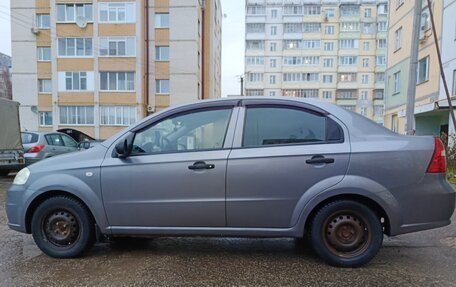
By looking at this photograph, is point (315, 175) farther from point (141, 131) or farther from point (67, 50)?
point (67, 50)

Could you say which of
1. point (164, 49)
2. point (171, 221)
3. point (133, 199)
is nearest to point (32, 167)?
point (133, 199)

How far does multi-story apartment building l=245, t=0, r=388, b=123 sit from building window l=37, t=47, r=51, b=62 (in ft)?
→ 116

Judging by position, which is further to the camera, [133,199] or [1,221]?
[1,221]

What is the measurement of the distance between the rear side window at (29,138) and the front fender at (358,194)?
9396mm

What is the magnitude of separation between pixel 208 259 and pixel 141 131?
160 cm

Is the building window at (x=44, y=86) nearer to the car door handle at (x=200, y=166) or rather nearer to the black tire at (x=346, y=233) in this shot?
the car door handle at (x=200, y=166)

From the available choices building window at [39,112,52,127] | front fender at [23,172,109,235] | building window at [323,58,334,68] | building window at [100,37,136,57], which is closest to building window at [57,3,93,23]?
building window at [100,37,136,57]

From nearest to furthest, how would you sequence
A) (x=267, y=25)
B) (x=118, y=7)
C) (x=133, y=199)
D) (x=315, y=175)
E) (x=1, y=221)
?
(x=315, y=175) < (x=133, y=199) < (x=1, y=221) < (x=118, y=7) < (x=267, y=25)

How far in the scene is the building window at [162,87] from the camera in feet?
95.4

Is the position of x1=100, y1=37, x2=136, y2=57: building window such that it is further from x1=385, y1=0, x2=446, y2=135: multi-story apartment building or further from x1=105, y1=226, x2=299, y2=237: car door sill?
x1=105, y1=226, x2=299, y2=237: car door sill

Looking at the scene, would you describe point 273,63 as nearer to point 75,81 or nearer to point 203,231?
point 75,81

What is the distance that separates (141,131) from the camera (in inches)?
145

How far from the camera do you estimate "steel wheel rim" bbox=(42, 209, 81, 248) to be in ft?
12.1

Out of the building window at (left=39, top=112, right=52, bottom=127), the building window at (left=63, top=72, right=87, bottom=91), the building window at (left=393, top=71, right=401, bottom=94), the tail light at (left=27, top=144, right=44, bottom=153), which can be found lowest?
the tail light at (left=27, top=144, right=44, bottom=153)
